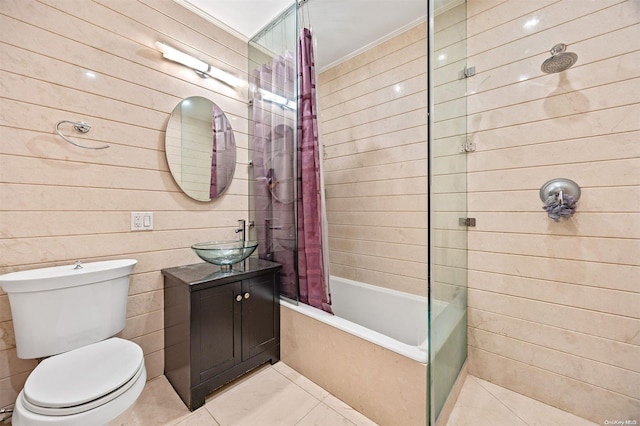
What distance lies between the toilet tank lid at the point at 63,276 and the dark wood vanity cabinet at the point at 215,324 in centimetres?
31

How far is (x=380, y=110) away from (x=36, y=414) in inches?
106

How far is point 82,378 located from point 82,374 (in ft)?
0.12

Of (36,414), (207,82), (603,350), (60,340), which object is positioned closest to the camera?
(36,414)

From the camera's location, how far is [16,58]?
Result: 4.18 ft

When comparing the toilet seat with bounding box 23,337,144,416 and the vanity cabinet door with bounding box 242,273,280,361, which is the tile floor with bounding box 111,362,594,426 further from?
the toilet seat with bounding box 23,337,144,416

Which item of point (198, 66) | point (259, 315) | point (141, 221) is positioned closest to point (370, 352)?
point (259, 315)

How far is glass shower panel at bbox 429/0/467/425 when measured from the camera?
1.15 meters

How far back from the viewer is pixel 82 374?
3.52ft

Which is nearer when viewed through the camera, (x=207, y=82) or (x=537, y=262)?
(x=537, y=262)

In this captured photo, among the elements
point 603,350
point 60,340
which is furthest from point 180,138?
point 603,350

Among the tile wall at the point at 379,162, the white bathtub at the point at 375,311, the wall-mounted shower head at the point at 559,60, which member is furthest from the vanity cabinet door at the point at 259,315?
the wall-mounted shower head at the point at 559,60

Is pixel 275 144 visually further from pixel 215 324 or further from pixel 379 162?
pixel 215 324

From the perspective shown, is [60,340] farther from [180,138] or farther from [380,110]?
[380,110]

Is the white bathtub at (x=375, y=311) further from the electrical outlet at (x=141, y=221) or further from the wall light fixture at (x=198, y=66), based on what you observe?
the wall light fixture at (x=198, y=66)
